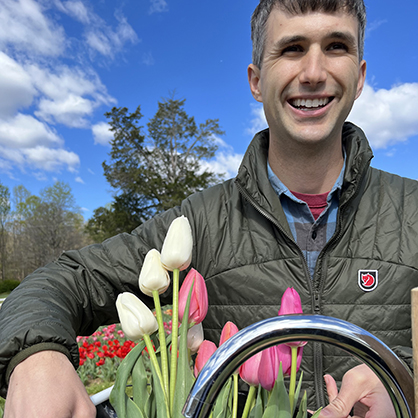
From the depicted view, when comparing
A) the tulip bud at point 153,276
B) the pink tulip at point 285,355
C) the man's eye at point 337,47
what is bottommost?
the pink tulip at point 285,355

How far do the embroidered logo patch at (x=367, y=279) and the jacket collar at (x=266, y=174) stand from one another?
31cm

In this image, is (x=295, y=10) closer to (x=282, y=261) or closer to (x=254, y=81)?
(x=254, y=81)

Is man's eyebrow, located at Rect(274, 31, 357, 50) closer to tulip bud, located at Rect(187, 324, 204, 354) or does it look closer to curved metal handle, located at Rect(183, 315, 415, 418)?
tulip bud, located at Rect(187, 324, 204, 354)

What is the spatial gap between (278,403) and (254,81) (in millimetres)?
1665

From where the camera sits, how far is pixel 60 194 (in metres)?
28.2

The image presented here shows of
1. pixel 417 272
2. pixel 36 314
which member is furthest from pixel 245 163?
pixel 36 314

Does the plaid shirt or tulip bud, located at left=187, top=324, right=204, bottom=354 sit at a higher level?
the plaid shirt

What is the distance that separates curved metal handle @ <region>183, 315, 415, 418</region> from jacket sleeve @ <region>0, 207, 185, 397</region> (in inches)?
19.1

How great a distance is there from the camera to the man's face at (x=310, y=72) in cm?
150

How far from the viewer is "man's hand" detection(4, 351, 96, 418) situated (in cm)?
61

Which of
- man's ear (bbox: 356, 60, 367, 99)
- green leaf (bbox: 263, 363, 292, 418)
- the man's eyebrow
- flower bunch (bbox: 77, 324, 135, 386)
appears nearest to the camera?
green leaf (bbox: 263, 363, 292, 418)

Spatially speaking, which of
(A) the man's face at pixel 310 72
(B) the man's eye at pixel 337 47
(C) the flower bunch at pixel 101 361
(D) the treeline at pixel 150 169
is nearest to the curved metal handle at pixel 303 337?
(A) the man's face at pixel 310 72

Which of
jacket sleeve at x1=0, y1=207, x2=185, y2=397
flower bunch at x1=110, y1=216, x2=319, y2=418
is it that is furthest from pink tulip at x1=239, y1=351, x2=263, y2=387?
jacket sleeve at x1=0, y1=207, x2=185, y2=397

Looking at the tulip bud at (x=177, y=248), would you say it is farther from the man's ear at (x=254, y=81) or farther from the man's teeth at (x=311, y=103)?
the man's ear at (x=254, y=81)
